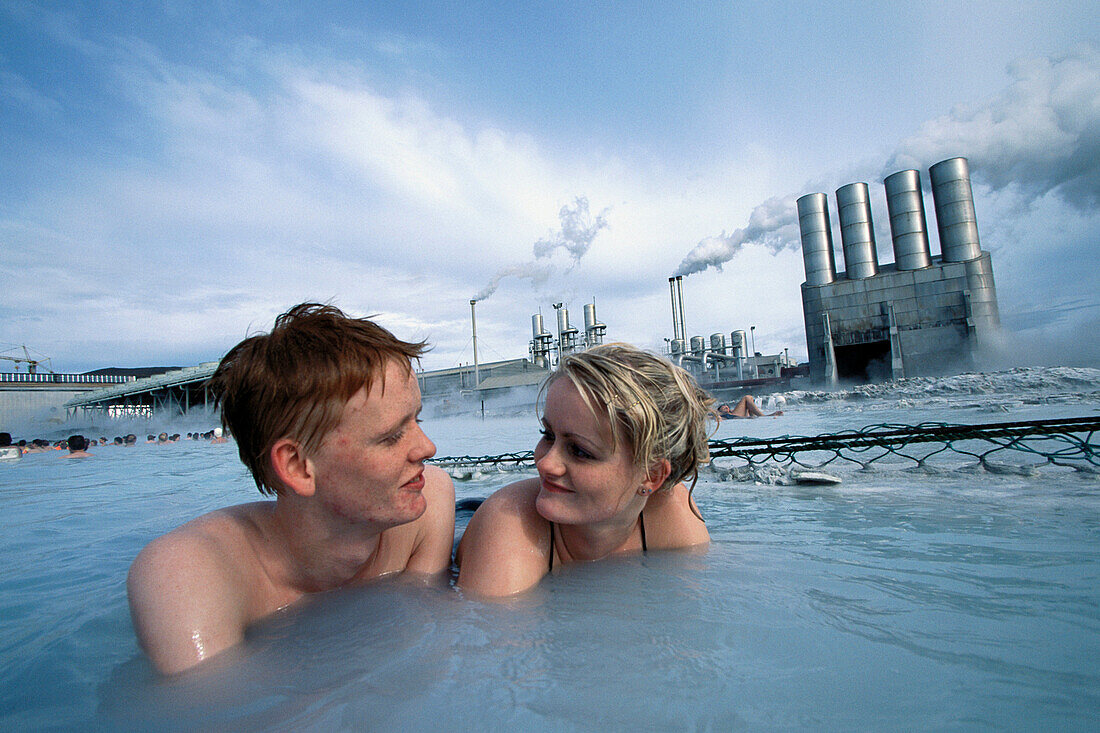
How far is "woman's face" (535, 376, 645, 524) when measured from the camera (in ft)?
4.94

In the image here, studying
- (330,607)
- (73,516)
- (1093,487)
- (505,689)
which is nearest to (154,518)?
(73,516)

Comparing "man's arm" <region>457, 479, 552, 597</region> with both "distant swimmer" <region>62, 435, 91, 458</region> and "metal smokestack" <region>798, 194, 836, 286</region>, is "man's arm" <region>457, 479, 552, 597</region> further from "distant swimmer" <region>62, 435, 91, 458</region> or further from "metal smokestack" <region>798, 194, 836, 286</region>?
"metal smokestack" <region>798, 194, 836, 286</region>

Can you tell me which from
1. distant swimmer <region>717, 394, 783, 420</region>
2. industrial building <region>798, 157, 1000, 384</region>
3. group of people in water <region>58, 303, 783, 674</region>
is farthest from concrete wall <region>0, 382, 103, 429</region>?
industrial building <region>798, 157, 1000, 384</region>

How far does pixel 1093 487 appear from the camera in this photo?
2.55m

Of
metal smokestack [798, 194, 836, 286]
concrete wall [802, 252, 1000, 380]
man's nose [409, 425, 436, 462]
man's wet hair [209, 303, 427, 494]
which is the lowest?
man's nose [409, 425, 436, 462]

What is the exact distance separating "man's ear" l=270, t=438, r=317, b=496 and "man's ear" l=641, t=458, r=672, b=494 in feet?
3.21

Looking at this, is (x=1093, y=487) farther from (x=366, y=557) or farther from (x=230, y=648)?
(x=230, y=648)

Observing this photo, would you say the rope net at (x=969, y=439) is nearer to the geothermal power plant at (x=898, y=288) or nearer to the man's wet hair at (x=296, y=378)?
the man's wet hair at (x=296, y=378)

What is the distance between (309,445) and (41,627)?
123cm

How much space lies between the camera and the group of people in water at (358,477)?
1.25 m

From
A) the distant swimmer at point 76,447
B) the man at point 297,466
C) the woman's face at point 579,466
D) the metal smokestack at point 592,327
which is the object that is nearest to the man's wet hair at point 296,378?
the man at point 297,466

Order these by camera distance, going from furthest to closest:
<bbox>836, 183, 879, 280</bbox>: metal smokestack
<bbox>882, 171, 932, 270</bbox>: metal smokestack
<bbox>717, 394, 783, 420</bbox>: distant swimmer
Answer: <bbox>836, 183, 879, 280</bbox>: metal smokestack < <bbox>882, 171, 932, 270</bbox>: metal smokestack < <bbox>717, 394, 783, 420</bbox>: distant swimmer

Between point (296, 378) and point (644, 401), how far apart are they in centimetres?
96

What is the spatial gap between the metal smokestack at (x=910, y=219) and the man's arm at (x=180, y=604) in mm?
19813
